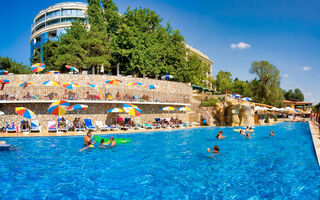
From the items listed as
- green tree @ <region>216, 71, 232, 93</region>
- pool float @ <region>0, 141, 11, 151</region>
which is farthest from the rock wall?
green tree @ <region>216, 71, 232, 93</region>

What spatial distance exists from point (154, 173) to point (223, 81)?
5464 cm

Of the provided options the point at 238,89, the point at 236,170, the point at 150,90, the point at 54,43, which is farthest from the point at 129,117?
the point at 238,89

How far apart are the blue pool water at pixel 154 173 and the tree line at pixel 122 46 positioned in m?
18.8

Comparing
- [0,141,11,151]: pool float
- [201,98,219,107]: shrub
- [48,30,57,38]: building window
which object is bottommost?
[0,141,11,151]: pool float

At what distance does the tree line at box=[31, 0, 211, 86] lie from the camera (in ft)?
99.7

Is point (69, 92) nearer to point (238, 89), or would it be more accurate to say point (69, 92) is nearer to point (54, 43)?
point (54, 43)

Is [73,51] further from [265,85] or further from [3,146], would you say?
[265,85]

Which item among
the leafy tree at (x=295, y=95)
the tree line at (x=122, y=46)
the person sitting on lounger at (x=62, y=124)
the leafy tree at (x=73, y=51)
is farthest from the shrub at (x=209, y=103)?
the leafy tree at (x=295, y=95)

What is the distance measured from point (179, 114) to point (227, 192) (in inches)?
854

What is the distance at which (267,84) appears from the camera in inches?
1997

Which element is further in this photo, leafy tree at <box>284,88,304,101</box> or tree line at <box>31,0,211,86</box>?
leafy tree at <box>284,88,304,101</box>

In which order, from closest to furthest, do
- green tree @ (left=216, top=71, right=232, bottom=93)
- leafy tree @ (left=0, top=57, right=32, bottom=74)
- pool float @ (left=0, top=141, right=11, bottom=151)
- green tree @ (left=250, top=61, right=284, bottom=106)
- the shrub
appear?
pool float @ (left=0, top=141, right=11, bottom=151) < the shrub < leafy tree @ (left=0, top=57, right=32, bottom=74) < green tree @ (left=250, top=61, right=284, bottom=106) < green tree @ (left=216, top=71, right=232, bottom=93)

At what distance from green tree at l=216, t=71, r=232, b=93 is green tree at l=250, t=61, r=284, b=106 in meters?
8.41

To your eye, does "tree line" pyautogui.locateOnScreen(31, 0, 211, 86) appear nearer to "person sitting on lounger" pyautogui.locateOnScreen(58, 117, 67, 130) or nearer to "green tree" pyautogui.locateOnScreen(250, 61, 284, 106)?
"person sitting on lounger" pyautogui.locateOnScreen(58, 117, 67, 130)
